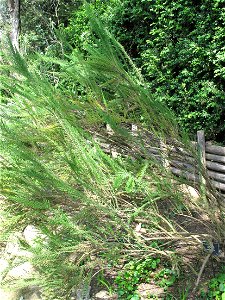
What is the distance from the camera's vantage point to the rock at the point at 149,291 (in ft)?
10.3

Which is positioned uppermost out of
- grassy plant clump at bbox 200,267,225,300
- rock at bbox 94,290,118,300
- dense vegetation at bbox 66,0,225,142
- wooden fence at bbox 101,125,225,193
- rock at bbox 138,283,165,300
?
dense vegetation at bbox 66,0,225,142

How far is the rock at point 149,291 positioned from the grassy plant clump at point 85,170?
10 cm

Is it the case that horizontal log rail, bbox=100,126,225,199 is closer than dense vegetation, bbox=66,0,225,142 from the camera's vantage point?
Yes

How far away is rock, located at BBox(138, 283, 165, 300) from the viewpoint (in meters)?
3.13

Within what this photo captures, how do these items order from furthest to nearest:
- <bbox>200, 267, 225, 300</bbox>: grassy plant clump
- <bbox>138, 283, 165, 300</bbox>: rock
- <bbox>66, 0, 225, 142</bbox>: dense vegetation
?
<bbox>66, 0, 225, 142</bbox>: dense vegetation, <bbox>138, 283, 165, 300</bbox>: rock, <bbox>200, 267, 225, 300</bbox>: grassy plant clump

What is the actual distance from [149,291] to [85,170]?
137cm

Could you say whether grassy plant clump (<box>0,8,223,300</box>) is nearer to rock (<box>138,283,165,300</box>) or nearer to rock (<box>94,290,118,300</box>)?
rock (<box>138,283,165,300</box>)

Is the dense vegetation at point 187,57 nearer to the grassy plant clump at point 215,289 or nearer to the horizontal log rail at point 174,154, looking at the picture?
the horizontal log rail at point 174,154

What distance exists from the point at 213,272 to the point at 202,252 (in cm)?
19

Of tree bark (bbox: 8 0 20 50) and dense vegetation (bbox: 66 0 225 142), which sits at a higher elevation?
tree bark (bbox: 8 0 20 50)

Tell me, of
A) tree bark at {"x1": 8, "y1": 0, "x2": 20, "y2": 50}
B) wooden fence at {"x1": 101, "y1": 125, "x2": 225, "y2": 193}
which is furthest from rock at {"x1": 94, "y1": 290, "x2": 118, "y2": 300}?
tree bark at {"x1": 8, "y1": 0, "x2": 20, "y2": 50}

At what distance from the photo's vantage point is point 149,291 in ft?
10.5

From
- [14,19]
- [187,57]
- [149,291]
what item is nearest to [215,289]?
[149,291]

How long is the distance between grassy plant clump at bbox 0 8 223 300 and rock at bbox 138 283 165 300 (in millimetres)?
101
